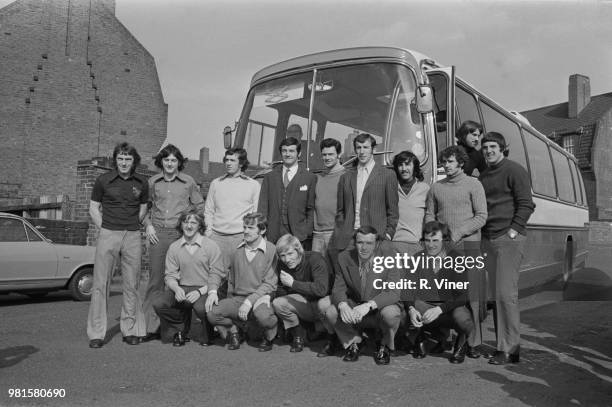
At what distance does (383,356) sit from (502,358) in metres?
1.04

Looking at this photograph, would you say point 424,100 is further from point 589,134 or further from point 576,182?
point 589,134

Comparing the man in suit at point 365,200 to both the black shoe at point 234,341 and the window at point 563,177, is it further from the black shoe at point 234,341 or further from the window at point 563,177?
the window at point 563,177

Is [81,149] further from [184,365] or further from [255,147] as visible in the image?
[184,365]

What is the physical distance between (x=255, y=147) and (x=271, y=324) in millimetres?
3147

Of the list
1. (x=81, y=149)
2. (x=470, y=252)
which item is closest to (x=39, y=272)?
(x=470, y=252)

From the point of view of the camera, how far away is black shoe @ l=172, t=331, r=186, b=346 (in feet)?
19.2

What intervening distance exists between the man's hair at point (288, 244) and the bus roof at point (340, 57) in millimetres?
2677

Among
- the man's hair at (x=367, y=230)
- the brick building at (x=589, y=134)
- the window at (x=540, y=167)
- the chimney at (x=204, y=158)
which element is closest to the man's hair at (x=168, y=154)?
the man's hair at (x=367, y=230)

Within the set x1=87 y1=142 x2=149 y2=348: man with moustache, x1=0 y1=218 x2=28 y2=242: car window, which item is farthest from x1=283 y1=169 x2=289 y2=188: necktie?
x1=0 y1=218 x2=28 y2=242: car window

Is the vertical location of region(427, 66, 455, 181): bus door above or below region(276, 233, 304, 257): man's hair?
above

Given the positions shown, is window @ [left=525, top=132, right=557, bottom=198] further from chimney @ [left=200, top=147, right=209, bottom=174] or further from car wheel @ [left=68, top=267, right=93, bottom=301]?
chimney @ [left=200, top=147, right=209, bottom=174]

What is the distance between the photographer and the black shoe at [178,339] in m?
→ 5.86

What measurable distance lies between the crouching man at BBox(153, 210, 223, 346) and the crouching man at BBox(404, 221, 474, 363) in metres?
2.03

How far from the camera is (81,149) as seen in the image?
71.5 ft
